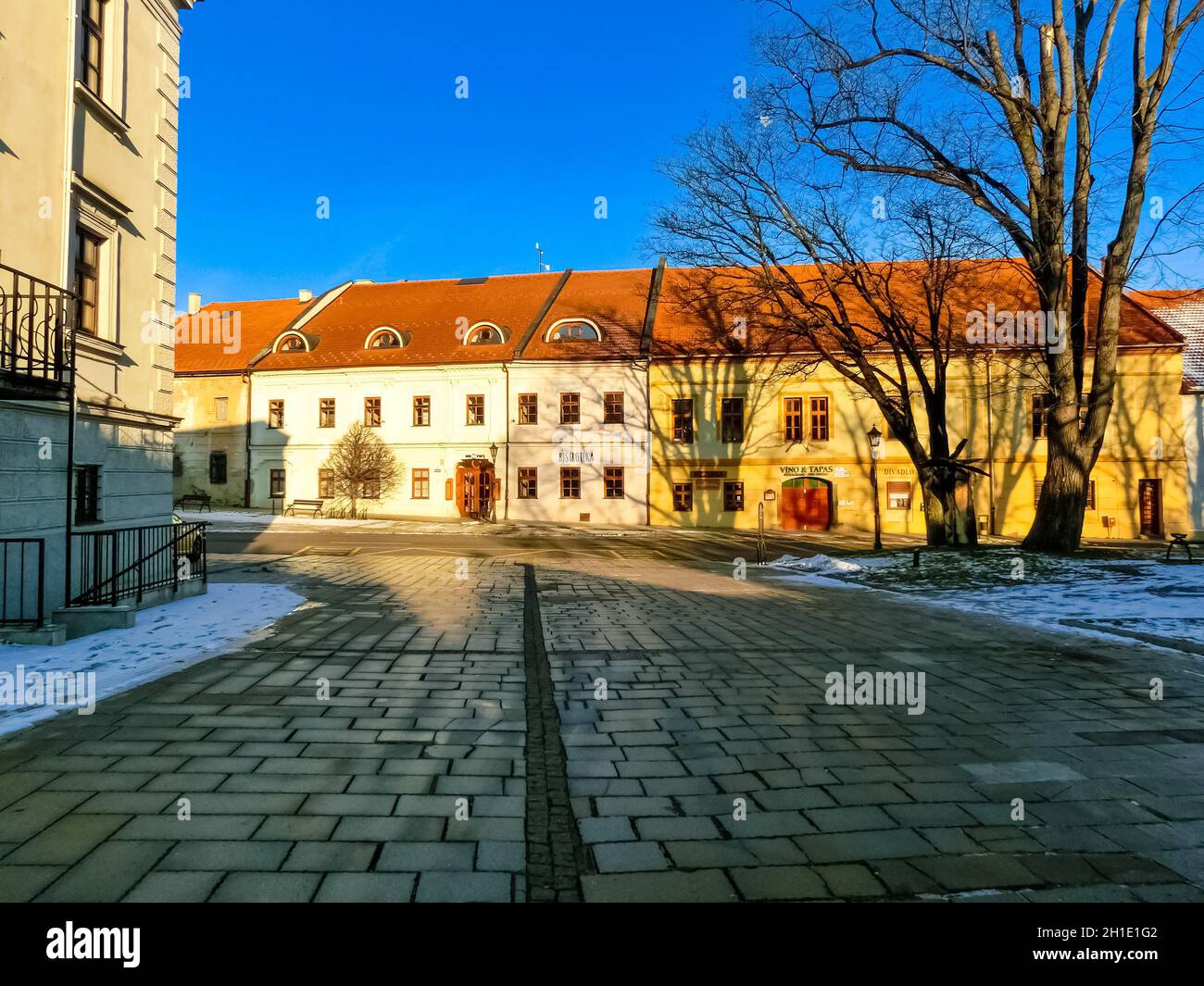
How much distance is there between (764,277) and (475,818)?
62.4 feet

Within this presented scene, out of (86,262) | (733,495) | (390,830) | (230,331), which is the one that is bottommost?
(390,830)

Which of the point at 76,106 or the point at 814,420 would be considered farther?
the point at 814,420

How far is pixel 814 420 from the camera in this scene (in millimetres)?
32656

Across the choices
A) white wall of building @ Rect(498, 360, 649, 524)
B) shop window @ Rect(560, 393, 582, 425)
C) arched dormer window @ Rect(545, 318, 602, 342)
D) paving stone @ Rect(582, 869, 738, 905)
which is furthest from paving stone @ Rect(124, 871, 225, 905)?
arched dormer window @ Rect(545, 318, 602, 342)

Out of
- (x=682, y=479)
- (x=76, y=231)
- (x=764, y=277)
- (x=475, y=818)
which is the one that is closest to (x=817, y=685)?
(x=475, y=818)

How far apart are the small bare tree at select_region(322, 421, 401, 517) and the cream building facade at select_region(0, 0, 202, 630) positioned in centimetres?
2341

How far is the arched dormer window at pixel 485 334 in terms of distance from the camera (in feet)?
117

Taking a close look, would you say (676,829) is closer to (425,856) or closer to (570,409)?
(425,856)

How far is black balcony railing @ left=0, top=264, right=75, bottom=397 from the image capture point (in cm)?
674

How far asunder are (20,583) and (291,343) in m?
33.6

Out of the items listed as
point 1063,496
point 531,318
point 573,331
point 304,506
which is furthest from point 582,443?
point 1063,496

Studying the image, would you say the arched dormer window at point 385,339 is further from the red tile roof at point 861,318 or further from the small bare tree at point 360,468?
the red tile roof at point 861,318

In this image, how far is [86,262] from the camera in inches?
378
